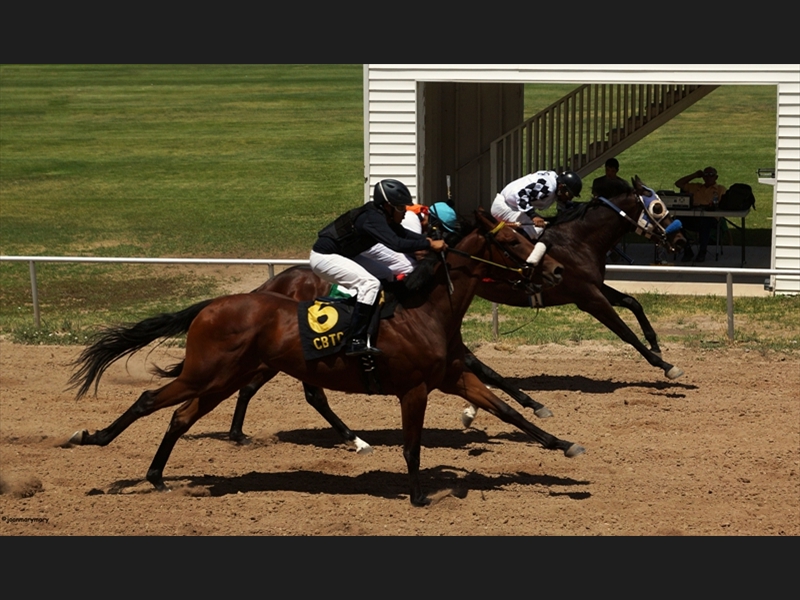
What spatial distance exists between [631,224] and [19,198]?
18.5m

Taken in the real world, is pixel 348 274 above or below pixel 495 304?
above

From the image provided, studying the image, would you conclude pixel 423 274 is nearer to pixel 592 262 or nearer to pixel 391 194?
pixel 391 194

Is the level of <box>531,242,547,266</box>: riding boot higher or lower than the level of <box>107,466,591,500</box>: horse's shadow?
higher

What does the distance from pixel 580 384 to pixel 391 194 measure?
4490 mm

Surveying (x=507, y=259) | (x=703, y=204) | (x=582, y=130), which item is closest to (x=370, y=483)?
(x=507, y=259)

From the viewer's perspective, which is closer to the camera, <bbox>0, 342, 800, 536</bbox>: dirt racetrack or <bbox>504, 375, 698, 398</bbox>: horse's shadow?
<bbox>0, 342, 800, 536</bbox>: dirt racetrack

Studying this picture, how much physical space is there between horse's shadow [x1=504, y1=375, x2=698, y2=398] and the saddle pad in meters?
3.72

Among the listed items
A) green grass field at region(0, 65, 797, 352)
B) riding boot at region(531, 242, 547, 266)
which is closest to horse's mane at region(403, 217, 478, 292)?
riding boot at region(531, 242, 547, 266)

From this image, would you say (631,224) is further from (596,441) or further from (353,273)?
(353,273)

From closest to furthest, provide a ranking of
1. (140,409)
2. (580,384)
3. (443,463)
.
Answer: (140,409) → (443,463) → (580,384)

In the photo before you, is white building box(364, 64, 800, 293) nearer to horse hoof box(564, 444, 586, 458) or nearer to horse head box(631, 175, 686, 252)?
horse head box(631, 175, 686, 252)

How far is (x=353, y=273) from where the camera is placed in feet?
29.3

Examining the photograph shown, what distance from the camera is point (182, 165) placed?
31.6 meters

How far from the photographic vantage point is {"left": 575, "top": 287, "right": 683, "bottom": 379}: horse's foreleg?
39.2 ft
